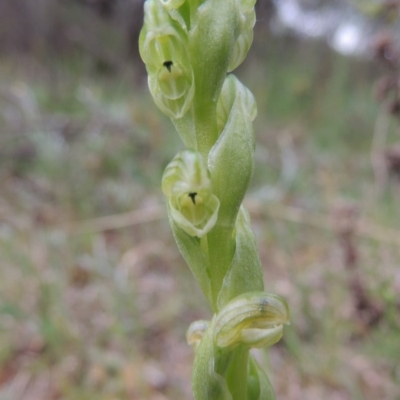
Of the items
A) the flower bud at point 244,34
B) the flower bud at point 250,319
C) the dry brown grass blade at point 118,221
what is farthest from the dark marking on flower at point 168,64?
the dry brown grass blade at point 118,221

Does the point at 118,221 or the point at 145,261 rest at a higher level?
the point at 118,221

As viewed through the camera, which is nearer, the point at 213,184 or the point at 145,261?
the point at 213,184

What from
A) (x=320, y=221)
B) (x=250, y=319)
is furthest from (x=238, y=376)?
(x=320, y=221)

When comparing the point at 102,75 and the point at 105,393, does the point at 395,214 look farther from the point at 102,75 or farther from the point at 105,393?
the point at 102,75

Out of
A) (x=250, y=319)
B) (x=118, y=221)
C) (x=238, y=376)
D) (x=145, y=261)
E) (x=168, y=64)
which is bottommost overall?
(x=145, y=261)

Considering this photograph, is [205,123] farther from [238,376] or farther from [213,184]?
[238,376]

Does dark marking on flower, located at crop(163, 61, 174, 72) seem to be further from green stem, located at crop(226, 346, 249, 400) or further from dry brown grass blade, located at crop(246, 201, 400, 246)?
dry brown grass blade, located at crop(246, 201, 400, 246)

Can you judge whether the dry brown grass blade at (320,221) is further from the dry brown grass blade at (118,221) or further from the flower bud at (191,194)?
the flower bud at (191,194)
